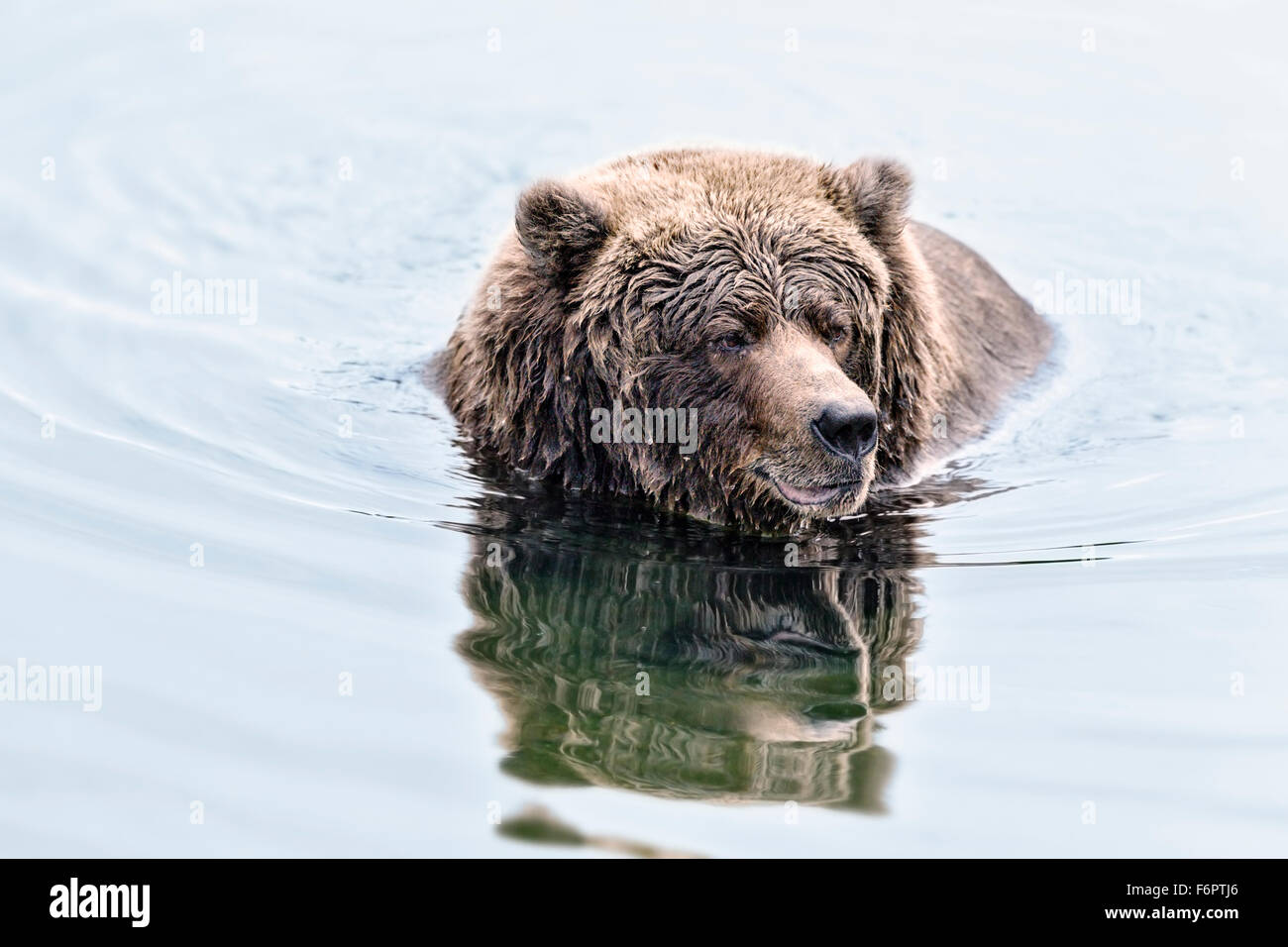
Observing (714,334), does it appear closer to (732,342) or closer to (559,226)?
(732,342)

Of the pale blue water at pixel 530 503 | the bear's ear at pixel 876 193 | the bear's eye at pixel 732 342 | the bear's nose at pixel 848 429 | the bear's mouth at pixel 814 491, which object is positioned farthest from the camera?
the bear's ear at pixel 876 193

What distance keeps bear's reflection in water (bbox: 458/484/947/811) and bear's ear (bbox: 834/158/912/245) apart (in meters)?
1.49

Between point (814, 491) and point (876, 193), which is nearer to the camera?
point (814, 491)

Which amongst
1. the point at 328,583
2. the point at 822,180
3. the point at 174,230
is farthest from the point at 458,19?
the point at 328,583

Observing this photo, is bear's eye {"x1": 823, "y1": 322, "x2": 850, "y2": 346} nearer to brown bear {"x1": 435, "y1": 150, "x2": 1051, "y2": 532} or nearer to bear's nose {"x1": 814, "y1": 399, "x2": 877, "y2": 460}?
brown bear {"x1": 435, "y1": 150, "x2": 1051, "y2": 532}

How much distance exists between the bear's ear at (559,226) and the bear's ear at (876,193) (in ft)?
4.20

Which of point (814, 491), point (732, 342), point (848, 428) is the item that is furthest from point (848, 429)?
point (732, 342)

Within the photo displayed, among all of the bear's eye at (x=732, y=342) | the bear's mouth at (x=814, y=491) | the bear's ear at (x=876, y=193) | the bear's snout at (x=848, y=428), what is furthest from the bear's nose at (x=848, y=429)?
the bear's ear at (x=876, y=193)

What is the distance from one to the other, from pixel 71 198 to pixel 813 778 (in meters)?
9.76

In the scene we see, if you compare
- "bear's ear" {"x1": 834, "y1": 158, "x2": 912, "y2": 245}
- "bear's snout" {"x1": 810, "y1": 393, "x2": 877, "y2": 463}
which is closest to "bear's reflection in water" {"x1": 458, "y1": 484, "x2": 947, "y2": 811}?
"bear's snout" {"x1": 810, "y1": 393, "x2": 877, "y2": 463}

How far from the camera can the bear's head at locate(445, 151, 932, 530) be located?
26.5ft

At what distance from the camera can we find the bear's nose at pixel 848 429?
25.0 ft

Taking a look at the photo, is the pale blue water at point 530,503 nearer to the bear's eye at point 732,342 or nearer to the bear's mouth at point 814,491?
the bear's mouth at point 814,491

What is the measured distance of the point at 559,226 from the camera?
844 centimetres
